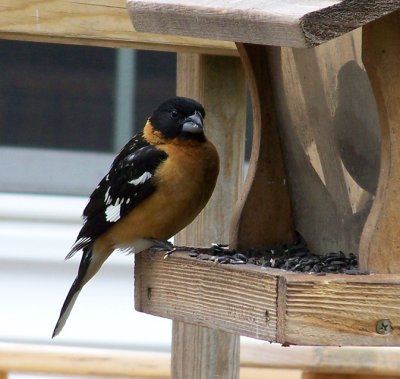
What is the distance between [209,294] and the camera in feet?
9.89

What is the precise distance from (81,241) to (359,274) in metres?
1.41

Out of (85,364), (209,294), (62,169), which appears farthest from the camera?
(62,169)

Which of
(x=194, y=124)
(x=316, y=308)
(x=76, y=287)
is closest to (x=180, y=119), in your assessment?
(x=194, y=124)

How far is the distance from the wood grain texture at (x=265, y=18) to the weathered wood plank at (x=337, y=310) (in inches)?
22.1

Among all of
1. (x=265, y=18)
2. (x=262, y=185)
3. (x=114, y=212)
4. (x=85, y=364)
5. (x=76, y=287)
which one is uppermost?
(x=265, y=18)

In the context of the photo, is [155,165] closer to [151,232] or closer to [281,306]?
[151,232]

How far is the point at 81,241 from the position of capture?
3.95 m

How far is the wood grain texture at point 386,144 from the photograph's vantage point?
2.75 metres

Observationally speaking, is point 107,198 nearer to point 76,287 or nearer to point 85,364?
point 76,287

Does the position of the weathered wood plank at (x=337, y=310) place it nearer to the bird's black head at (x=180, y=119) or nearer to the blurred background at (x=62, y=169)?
the bird's black head at (x=180, y=119)

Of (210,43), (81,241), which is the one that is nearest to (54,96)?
(81,241)

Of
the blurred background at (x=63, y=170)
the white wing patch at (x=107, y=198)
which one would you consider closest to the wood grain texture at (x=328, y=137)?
the white wing patch at (x=107, y=198)

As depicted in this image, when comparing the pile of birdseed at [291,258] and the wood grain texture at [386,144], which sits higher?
the wood grain texture at [386,144]

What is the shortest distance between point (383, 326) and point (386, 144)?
0.44m
